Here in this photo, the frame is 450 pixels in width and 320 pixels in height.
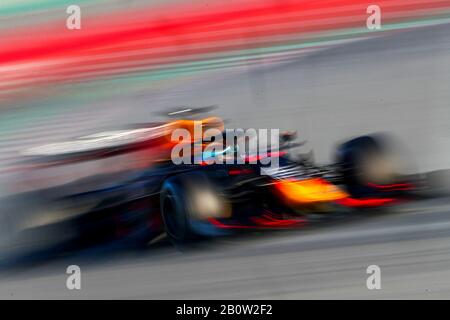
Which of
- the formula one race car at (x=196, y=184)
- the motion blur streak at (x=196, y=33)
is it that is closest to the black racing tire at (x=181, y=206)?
the formula one race car at (x=196, y=184)

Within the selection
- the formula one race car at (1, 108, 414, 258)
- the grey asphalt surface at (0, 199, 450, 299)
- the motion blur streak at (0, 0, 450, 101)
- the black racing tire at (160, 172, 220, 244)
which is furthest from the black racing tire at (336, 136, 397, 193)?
the black racing tire at (160, 172, 220, 244)

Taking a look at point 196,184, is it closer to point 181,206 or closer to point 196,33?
point 181,206

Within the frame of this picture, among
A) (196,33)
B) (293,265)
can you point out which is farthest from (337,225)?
(196,33)

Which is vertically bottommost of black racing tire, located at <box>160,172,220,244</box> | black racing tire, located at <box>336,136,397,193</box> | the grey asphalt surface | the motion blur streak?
the grey asphalt surface

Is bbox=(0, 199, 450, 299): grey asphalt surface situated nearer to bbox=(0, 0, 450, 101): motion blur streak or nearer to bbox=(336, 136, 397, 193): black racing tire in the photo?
bbox=(336, 136, 397, 193): black racing tire

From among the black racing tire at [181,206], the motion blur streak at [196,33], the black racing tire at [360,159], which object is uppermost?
the motion blur streak at [196,33]

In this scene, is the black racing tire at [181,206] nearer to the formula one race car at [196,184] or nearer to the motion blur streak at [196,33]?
the formula one race car at [196,184]
